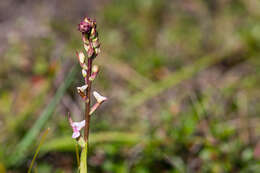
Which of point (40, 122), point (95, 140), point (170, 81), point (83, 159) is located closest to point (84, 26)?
point (83, 159)

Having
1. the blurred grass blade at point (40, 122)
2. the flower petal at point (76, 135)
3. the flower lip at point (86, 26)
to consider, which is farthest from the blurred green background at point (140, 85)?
the flower lip at point (86, 26)

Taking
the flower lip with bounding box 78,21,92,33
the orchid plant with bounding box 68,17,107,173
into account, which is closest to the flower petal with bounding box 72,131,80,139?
the orchid plant with bounding box 68,17,107,173

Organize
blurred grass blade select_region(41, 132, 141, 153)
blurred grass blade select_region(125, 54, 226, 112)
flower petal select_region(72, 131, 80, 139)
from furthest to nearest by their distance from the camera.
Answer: blurred grass blade select_region(125, 54, 226, 112) → blurred grass blade select_region(41, 132, 141, 153) → flower petal select_region(72, 131, 80, 139)

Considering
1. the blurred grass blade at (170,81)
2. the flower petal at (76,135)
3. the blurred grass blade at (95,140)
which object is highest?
the blurred grass blade at (170,81)

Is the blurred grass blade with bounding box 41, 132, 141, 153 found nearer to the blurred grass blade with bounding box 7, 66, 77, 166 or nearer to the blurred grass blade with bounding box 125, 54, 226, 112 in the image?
the blurred grass blade with bounding box 7, 66, 77, 166

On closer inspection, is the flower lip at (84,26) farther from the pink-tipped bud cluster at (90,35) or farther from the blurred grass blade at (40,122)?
the blurred grass blade at (40,122)

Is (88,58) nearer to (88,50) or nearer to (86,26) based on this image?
(88,50)

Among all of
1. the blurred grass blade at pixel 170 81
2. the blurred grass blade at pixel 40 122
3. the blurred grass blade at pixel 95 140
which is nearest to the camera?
the blurred grass blade at pixel 40 122

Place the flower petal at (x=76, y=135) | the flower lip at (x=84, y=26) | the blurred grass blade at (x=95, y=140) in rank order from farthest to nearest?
the blurred grass blade at (x=95, y=140), the flower petal at (x=76, y=135), the flower lip at (x=84, y=26)

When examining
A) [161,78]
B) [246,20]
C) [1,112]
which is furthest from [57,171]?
[246,20]
